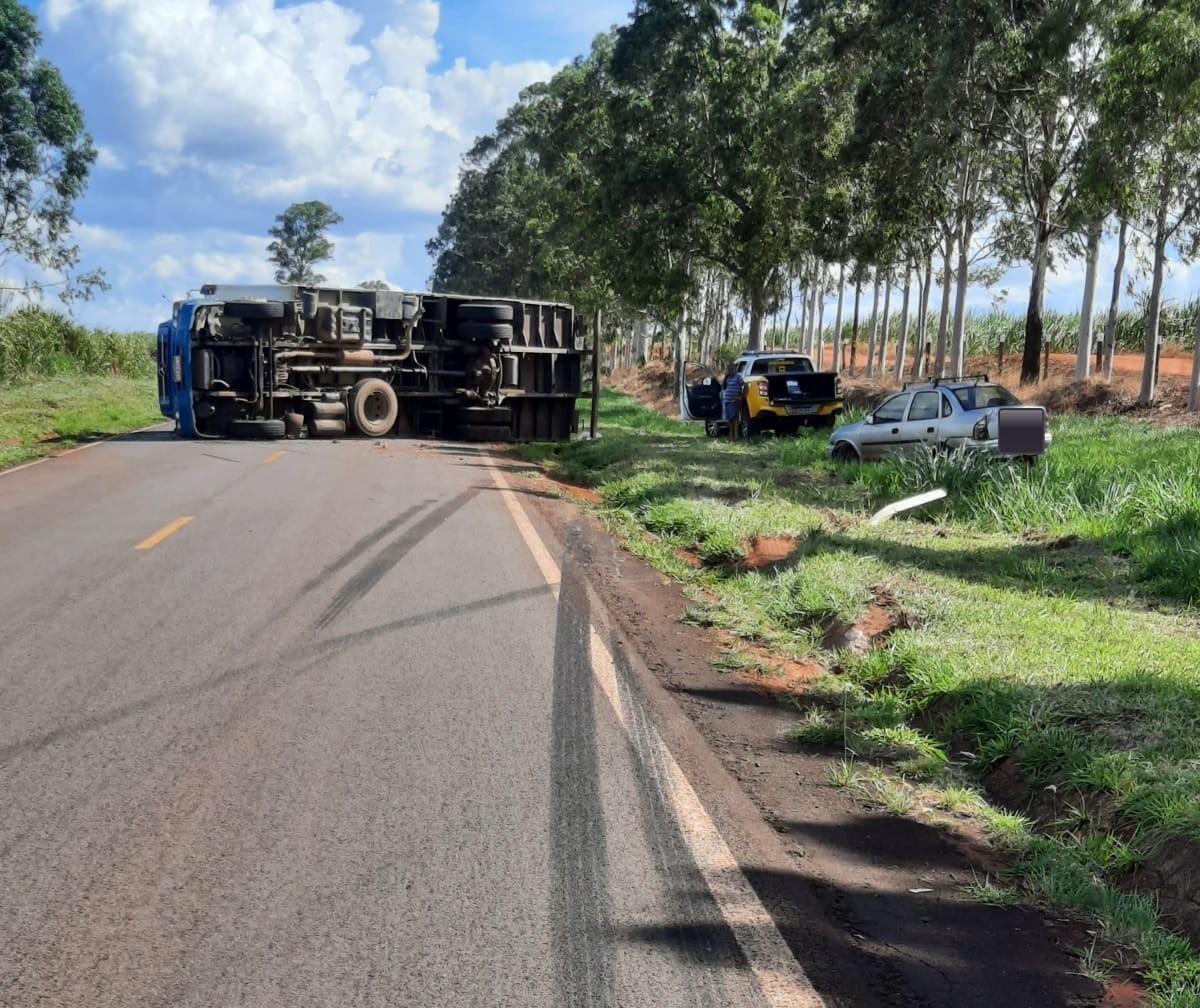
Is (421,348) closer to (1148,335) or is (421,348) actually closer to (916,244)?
(1148,335)

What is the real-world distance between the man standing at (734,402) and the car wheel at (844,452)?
5971mm

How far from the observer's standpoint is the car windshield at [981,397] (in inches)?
641

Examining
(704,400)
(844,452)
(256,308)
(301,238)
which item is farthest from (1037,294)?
(301,238)

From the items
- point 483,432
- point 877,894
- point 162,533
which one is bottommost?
point 877,894

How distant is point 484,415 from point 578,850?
1986 cm

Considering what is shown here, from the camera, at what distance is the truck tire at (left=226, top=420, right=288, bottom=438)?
2220 cm

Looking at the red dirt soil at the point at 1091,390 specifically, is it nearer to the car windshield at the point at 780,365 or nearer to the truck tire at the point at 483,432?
the car windshield at the point at 780,365

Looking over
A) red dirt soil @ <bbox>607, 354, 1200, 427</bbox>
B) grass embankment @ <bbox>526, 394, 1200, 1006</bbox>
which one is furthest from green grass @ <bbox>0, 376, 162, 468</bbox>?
red dirt soil @ <bbox>607, 354, 1200, 427</bbox>

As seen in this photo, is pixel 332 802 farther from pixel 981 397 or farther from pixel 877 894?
pixel 981 397

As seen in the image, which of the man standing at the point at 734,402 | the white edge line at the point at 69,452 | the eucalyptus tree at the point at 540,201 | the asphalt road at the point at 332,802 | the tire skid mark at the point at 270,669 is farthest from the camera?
the eucalyptus tree at the point at 540,201

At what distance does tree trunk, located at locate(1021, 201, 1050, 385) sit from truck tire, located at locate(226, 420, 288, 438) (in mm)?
18668

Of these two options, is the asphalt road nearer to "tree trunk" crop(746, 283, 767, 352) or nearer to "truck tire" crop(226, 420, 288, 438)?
"truck tire" crop(226, 420, 288, 438)

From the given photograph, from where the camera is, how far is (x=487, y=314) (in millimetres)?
23188

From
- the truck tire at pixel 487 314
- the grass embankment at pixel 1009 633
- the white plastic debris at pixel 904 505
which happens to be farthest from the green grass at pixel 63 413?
the white plastic debris at pixel 904 505
